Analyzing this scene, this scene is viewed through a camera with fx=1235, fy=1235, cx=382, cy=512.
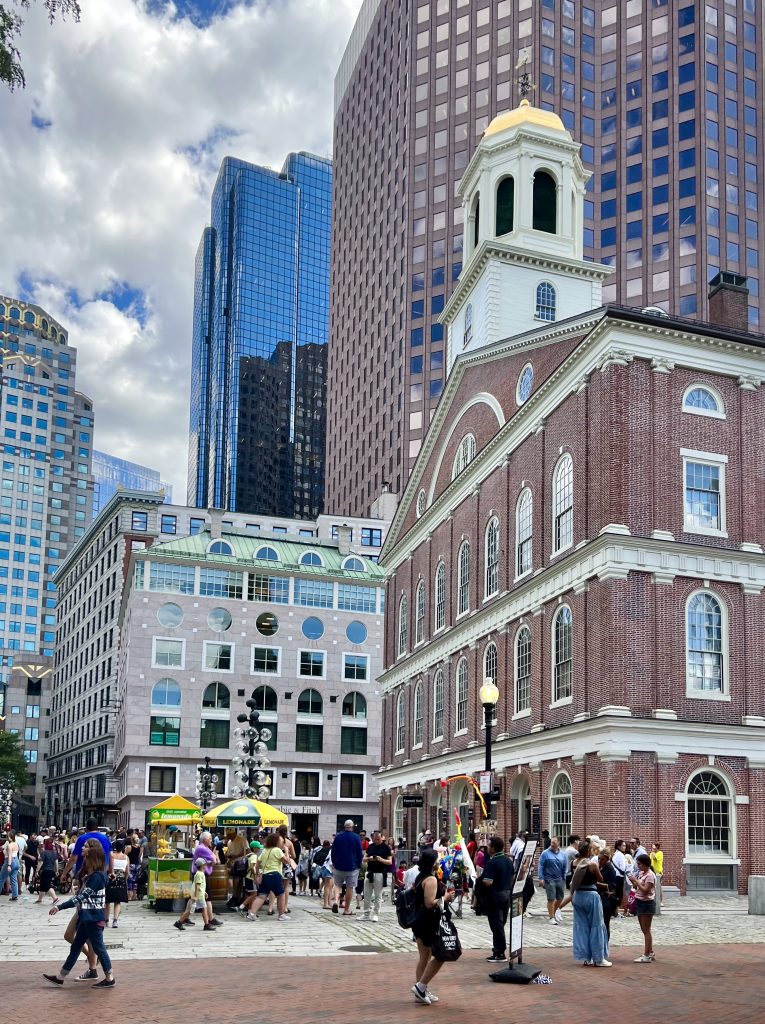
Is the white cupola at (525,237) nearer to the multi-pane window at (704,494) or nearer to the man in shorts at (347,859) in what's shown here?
the multi-pane window at (704,494)

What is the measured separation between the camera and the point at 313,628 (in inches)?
3206

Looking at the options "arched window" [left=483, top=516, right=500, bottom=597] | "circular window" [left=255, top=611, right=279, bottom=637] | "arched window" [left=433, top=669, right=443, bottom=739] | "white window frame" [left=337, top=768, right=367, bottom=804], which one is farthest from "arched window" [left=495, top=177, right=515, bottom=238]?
"white window frame" [left=337, top=768, right=367, bottom=804]

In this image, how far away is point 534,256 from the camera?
169ft

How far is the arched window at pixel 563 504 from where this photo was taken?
36625 mm

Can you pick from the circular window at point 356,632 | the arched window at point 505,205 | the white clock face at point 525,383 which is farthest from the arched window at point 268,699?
the white clock face at point 525,383

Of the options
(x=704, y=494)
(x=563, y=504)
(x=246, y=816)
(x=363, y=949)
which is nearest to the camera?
(x=363, y=949)

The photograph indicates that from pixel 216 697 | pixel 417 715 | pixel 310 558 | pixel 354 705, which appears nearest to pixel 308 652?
pixel 354 705

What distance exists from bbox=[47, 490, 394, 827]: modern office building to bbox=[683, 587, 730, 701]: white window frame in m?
53.0

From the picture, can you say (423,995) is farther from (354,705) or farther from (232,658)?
(354,705)

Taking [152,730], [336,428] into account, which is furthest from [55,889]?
[336,428]

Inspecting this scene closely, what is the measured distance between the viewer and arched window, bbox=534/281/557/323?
51906 mm

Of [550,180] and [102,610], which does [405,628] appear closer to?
[550,180]

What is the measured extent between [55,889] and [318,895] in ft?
24.4

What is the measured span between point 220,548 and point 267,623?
19.0 feet
